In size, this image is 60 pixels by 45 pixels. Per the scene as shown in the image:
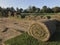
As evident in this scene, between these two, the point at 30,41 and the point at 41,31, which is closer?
the point at 41,31

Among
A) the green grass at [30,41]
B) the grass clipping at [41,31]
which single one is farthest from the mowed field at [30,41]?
the grass clipping at [41,31]

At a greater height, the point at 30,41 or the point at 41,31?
the point at 41,31

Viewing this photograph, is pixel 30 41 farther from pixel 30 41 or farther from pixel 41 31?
pixel 41 31

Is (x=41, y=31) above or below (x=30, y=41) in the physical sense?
above

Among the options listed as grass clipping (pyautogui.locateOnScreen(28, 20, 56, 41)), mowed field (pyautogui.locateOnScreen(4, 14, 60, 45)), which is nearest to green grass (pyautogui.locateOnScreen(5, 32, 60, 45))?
mowed field (pyautogui.locateOnScreen(4, 14, 60, 45))

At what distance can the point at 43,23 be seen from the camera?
8617 mm

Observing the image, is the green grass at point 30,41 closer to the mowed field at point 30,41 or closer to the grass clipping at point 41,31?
the mowed field at point 30,41

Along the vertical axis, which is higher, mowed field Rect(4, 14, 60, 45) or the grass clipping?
the grass clipping

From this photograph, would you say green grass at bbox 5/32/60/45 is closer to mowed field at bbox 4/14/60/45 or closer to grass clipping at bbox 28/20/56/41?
mowed field at bbox 4/14/60/45

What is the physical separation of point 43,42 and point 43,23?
0.98 meters

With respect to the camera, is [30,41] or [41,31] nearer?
[41,31]

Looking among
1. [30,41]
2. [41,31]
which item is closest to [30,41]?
[30,41]

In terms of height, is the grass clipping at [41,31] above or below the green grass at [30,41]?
above

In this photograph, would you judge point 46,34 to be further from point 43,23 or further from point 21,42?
point 21,42
